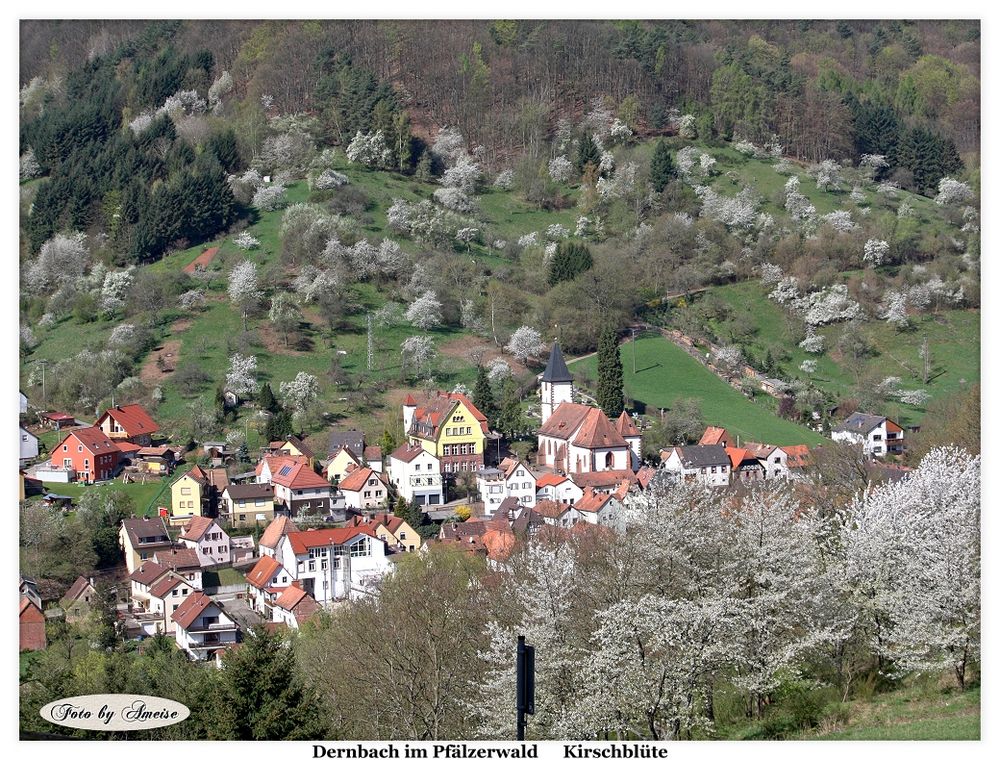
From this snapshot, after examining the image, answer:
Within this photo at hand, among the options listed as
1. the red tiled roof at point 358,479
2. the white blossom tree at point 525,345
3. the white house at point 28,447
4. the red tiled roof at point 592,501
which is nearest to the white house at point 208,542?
the red tiled roof at point 358,479

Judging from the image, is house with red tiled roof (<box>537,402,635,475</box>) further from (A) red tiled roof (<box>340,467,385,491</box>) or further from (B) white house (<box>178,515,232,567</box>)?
(B) white house (<box>178,515,232,567</box>)

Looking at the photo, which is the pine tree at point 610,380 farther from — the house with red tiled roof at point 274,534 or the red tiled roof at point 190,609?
the red tiled roof at point 190,609

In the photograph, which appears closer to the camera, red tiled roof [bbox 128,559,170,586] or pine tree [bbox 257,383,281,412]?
red tiled roof [bbox 128,559,170,586]

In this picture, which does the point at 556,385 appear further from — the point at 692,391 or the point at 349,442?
the point at 349,442

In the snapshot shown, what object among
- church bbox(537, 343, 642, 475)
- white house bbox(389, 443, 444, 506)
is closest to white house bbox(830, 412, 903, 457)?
church bbox(537, 343, 642, 475)

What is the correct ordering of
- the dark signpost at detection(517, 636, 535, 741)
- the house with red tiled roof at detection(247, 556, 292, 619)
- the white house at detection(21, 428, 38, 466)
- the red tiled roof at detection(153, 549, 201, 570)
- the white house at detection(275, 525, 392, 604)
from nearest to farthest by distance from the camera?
the dark signpost at detection(517, 636, 535, 741)
the house with red tiled roof at detection(247, 556, 292, 619)
the red tiled roof at detection(153, 549, 201, 570)
the white house at detection(275, 525, 392, 604)
the white house at detection(21, 428, 38, 466)

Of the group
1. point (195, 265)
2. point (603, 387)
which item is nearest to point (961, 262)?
point (603, 387)

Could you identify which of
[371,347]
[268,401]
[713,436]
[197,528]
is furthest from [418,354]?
[197,528]

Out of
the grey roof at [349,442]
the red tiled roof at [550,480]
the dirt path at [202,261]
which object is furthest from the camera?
the dirt path at [202,261]
